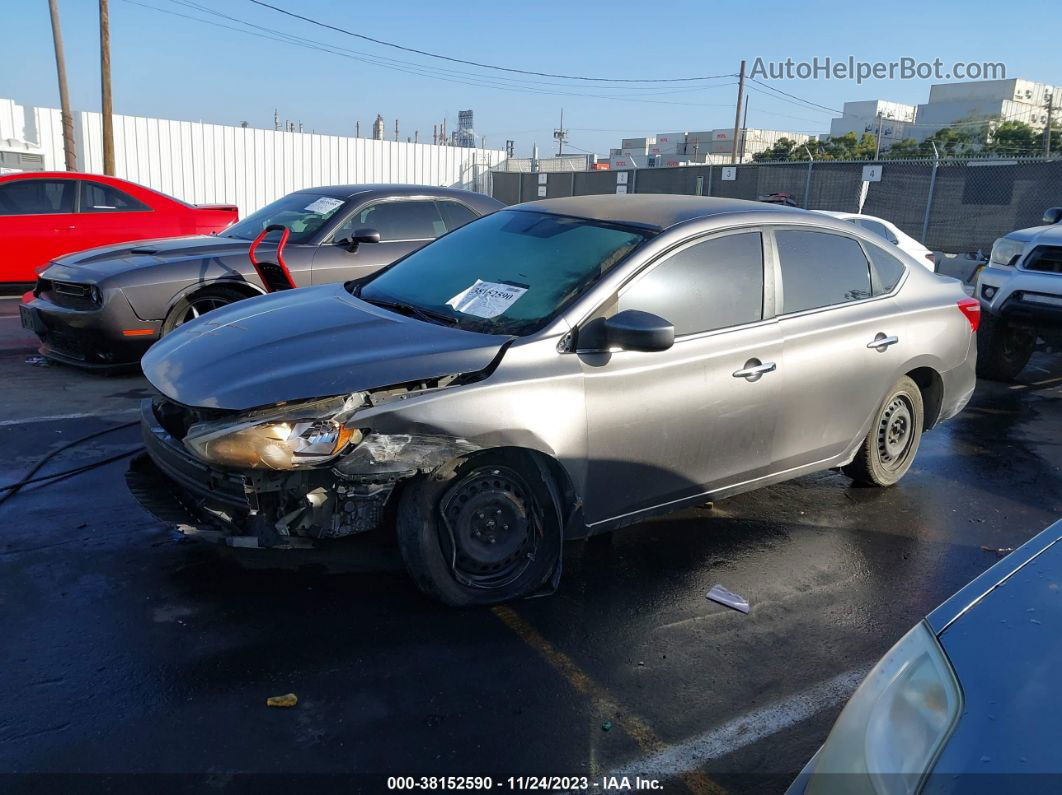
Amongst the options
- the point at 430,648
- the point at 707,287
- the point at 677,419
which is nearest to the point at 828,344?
the point at 707,287

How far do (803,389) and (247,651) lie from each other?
2960 millimetres

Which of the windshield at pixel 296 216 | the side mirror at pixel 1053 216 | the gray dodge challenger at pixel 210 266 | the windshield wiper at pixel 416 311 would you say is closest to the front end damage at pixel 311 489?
the windshield wiper at pixel 416 311

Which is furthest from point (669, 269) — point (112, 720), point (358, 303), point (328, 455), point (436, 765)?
point (112, 720)

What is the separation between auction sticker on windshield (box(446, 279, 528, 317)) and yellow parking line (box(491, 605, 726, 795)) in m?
1.34

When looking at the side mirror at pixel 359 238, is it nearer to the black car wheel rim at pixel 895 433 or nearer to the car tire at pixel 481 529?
the car tire at pixel 481 529

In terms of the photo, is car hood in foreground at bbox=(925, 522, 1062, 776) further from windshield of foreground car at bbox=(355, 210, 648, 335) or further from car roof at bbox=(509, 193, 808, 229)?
car roof at bbox=(509, 193, 808, 229)

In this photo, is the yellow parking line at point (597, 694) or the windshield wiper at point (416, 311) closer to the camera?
the yellow parking line at point (597, 694)

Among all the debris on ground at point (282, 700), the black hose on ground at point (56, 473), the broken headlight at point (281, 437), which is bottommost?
the debris on ground at point (282, 700)

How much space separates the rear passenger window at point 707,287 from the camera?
155 inches

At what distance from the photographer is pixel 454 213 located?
325 inches

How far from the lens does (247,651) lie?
10.6 ft

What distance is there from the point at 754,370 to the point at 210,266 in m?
4.90

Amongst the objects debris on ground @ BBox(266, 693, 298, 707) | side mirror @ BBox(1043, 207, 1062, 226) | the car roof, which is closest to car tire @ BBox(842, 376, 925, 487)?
the car roof

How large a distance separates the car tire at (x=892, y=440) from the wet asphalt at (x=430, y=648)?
1.04 ft
